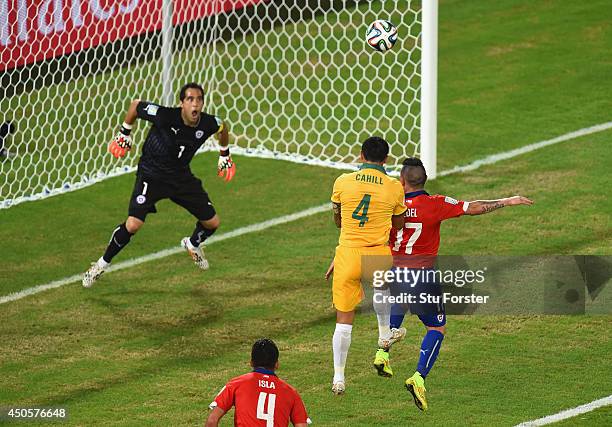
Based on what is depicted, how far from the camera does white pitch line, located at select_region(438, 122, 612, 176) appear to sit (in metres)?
14.6

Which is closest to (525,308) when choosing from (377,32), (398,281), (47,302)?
(398,281)

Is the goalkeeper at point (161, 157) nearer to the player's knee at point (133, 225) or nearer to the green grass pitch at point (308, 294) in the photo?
the player's knee at point (133, 225)

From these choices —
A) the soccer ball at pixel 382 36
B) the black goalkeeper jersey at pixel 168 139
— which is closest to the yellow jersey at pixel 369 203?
the black goalkeeper jersey at pixel 168 139

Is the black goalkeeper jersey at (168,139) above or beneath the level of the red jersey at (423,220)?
above

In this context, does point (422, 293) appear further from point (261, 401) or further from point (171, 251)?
point (171, 251)

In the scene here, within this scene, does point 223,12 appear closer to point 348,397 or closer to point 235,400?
point 348,397

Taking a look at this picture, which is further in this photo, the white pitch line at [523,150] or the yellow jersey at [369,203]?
the white pitch line at [523,150]

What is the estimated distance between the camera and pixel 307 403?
901 centimetres

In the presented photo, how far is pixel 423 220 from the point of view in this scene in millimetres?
8930

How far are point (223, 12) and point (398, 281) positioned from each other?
7795 mm

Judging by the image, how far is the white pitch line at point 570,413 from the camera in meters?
8.51

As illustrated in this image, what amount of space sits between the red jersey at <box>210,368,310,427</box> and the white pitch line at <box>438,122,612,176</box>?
301 inches

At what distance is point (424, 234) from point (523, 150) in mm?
6284

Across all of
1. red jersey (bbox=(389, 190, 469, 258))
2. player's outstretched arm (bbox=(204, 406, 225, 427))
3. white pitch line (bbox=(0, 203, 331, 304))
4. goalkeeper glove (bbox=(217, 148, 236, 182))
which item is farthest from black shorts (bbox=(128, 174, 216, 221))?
player's outstretched arm (bbox=(204, 406, 225, 427))
